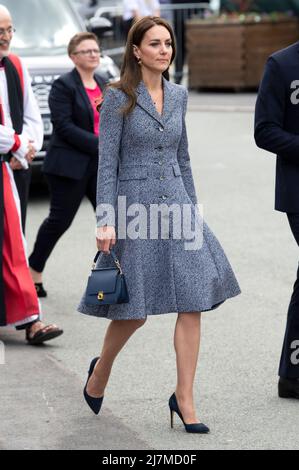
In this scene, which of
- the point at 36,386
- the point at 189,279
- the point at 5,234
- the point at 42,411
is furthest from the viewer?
the point at 5,234

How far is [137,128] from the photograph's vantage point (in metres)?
5.89

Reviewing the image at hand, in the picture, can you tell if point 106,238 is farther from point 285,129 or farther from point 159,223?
point 285,129

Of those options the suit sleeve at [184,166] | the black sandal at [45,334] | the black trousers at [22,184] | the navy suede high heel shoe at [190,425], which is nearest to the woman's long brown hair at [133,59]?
the suit sleeve at [184,166]

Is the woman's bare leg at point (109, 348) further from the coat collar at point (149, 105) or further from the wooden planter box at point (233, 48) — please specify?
the wooden planter box at point (233, 48)

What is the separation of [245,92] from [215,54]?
0.82 metres

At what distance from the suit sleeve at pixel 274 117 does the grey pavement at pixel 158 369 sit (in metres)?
1.21

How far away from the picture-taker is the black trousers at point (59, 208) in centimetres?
890

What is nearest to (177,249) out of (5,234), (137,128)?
(137,128)

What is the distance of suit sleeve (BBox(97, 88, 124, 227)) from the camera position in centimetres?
586

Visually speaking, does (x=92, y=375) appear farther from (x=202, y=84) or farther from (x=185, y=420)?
(x=202, y=84)

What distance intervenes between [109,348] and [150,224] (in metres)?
0.62

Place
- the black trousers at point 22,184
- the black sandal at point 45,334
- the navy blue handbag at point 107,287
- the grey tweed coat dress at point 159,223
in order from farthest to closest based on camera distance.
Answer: the black trousers at point 22,184 < the black sandal at point 45,334 < the grey tweed coat dress at point 159,223 < the navy blue handbag at point 107,287

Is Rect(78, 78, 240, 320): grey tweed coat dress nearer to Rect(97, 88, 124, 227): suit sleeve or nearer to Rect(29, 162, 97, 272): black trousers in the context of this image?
Rect(97, 88, 124, 227): suit sleeve

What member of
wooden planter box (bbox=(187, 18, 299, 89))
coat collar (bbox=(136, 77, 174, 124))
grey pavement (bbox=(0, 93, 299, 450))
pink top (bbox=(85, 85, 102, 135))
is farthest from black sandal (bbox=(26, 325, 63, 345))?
wooden planter box (bbox=(187, 18, 299, 89))
